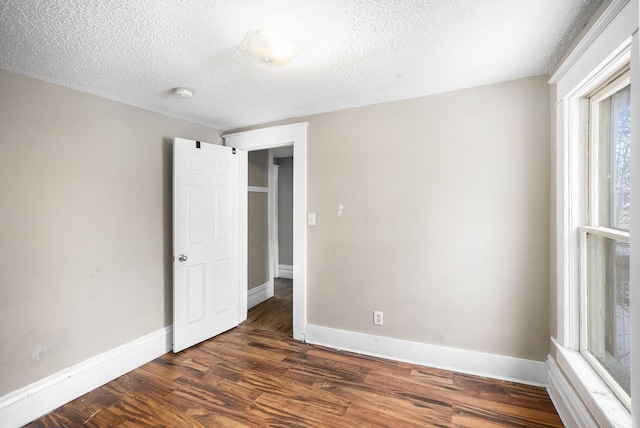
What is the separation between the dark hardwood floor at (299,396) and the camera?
1819 mm

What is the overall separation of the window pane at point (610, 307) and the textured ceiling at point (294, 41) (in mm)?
1180

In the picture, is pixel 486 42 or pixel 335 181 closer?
pixel 486 42

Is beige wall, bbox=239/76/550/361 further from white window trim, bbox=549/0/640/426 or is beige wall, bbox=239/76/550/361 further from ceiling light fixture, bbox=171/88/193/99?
ceiling light fixture, bbox=171/88/193/99

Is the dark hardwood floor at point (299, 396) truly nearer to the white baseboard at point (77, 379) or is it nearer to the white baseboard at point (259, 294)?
the white baseboard at point (77, 379)

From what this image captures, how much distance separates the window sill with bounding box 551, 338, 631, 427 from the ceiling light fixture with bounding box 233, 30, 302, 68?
228 cm

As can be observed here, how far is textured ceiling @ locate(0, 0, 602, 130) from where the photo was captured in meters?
1.34

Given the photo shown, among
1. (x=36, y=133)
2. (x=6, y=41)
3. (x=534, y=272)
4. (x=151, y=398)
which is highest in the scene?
(x=6, y=41)

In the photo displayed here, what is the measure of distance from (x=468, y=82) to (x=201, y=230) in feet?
8.82

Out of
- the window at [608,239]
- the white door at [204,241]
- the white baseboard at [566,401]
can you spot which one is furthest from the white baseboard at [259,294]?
the window at [608,239]

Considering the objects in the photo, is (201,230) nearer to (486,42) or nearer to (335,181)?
(335,181)

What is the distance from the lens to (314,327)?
2.87m

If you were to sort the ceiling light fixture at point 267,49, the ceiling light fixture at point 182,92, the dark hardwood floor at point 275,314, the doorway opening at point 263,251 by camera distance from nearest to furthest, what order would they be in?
the ceiling light fixture at point 267,49 → the ceiling light fixture at point 182,92 → the dark hardwood floor at point 275,314 → the doorway opening at point 263,251

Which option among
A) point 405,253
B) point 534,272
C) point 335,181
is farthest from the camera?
point 335,181

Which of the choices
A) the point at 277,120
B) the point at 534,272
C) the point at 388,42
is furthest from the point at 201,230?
the point at 534,272
